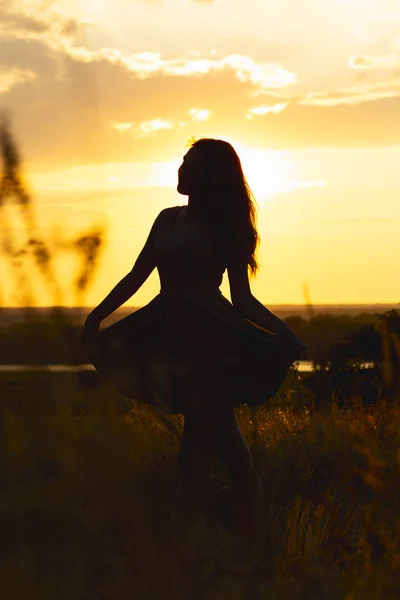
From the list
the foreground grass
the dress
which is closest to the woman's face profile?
the dress

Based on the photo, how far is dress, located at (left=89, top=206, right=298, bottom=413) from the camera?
3.66 m

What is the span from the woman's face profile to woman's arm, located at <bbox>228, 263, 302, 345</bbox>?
1.41 ft

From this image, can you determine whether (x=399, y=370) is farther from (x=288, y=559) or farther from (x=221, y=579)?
(x=288, y=559)

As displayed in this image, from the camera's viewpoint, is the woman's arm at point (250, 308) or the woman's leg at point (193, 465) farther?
the woman's arm at point (250, 308)

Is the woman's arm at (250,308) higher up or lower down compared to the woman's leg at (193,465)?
higher up

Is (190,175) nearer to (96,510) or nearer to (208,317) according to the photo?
(208,317)

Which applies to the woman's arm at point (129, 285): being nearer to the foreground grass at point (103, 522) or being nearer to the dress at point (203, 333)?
the dress at point (203, 333)

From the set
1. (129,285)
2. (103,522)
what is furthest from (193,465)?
(103,522)

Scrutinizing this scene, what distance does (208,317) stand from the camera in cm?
370

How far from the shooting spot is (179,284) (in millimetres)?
3756

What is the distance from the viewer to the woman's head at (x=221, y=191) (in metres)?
3.77

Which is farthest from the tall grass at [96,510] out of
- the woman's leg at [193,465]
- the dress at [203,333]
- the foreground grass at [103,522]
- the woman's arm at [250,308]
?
the woman's arm at [250,308]

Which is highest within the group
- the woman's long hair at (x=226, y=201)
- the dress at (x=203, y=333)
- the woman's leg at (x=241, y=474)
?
the woman's long hair at (x=226, y=201)

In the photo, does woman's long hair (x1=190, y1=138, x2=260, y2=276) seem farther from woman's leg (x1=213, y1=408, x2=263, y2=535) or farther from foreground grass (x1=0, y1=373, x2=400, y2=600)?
foreground grass (x1=0, y1=373, x2=400, y2=600)
